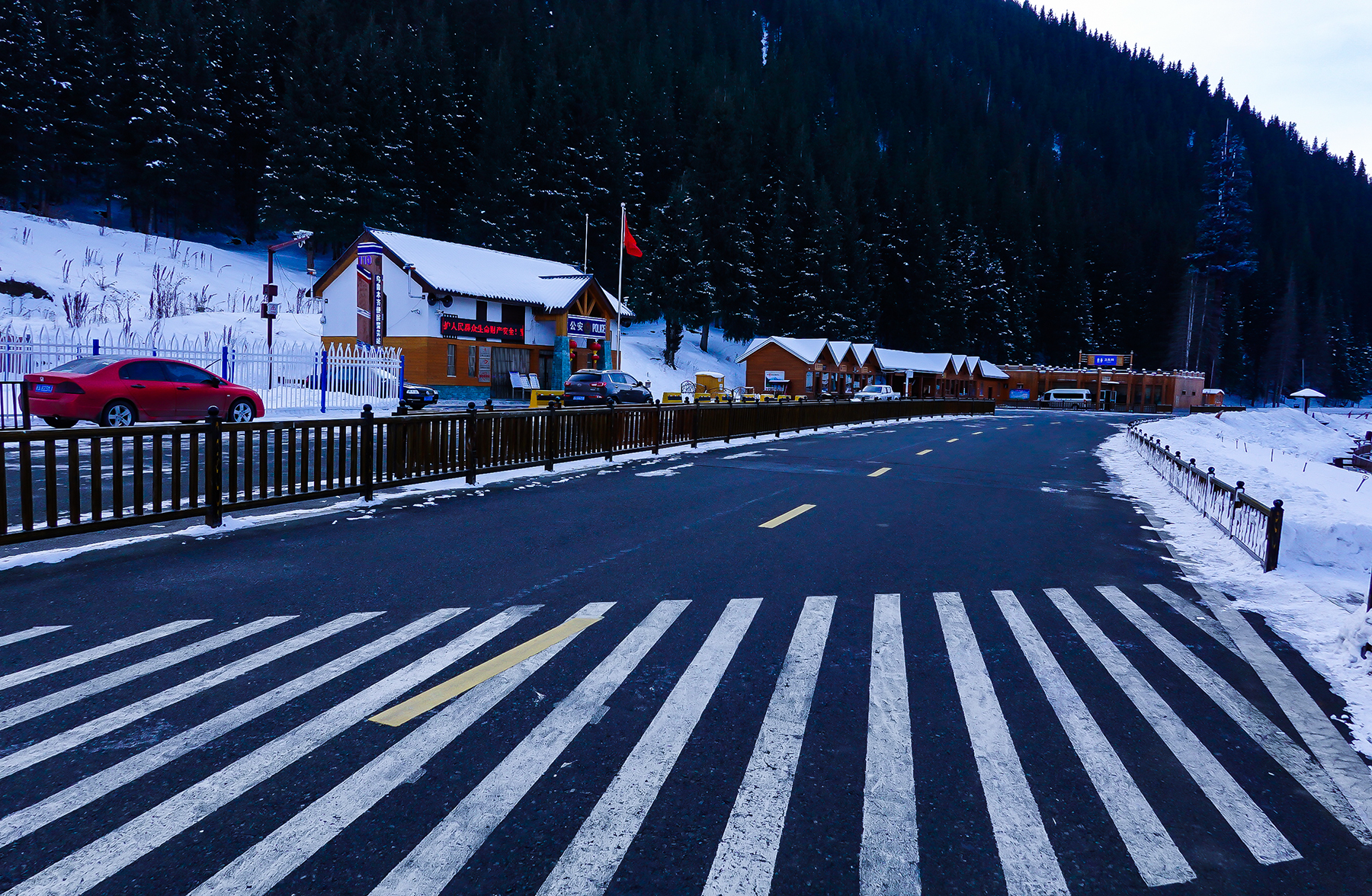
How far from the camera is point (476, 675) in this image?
4.58 m

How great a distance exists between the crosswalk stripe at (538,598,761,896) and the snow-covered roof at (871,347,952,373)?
73967mm

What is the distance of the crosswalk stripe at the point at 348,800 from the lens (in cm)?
270

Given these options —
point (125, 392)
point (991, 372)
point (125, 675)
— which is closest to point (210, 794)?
point (125, 675)

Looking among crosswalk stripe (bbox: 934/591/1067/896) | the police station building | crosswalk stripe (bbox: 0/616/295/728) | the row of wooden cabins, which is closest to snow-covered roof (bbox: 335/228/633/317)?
the police station building

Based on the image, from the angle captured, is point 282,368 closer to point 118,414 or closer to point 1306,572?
point 118,414

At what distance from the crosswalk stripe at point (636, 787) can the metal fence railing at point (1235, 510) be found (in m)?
6.52

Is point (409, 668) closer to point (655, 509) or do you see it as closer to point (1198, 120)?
point (655, 509)

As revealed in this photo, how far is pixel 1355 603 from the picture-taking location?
6934 millimetres

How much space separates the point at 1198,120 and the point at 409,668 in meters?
236

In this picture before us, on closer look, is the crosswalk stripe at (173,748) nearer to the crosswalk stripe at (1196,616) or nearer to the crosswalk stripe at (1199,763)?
the crosswalk stripe at (1199,763)

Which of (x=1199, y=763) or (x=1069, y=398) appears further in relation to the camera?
(x=1069, y=398)

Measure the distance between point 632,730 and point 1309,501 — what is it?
18.1m

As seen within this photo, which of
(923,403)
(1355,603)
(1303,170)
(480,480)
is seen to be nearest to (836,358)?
(923,403)

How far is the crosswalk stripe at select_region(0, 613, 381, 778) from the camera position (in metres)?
3.48
